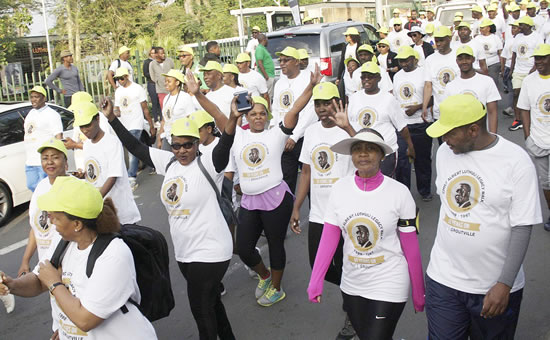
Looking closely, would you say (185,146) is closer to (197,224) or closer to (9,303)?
(197,224)

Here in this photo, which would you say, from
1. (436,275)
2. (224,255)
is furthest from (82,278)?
(436,275)

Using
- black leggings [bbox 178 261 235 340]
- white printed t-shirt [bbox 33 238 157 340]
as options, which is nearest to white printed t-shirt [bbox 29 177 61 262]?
black leggings [bbox 178 261 235 340]

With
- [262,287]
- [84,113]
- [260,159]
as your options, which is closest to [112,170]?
[84,113]

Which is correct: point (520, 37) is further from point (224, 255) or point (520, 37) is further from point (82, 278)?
point (82, 278)

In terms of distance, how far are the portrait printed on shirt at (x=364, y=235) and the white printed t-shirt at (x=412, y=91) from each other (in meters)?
4.85

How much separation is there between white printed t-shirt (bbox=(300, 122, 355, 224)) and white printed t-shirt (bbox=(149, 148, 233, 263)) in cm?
90

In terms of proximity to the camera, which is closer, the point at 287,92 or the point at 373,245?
the point at 373,245

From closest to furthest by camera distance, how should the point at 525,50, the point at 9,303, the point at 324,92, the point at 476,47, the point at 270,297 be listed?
the point at 324,92
the point at 270,297
the point at 9,303
the point at 476,47
the point at 525,50

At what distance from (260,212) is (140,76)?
1214 centimetres

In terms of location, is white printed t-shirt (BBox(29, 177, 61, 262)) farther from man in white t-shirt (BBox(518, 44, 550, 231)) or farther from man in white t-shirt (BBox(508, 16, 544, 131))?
man in white t-shirt (BBox(508, 16, 544, 131))

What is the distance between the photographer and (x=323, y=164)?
16.3 feet

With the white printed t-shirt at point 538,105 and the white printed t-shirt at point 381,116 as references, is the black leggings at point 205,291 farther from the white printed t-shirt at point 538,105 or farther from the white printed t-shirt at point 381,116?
the white printed t-shirt at point 538,105

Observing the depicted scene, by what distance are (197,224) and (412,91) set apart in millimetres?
4759

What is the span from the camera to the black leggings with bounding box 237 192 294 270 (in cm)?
547
